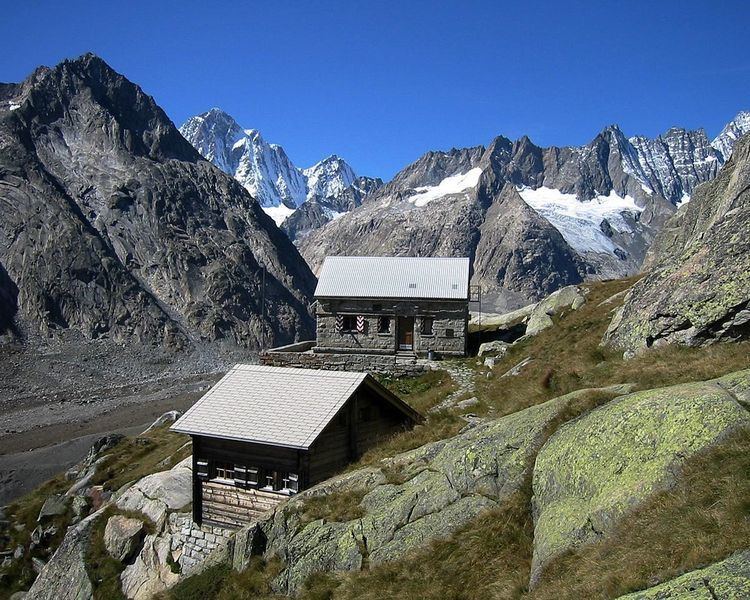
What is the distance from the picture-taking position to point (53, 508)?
33.1m

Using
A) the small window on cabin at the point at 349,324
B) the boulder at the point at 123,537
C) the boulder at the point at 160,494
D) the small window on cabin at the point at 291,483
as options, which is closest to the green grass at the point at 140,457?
the boulder at the point at 160,494

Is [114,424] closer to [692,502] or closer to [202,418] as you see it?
[202,418]

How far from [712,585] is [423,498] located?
26.1 feet

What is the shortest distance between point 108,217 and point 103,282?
24.4m

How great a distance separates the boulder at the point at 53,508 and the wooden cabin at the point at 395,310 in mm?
19160

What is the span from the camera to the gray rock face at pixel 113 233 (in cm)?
14025

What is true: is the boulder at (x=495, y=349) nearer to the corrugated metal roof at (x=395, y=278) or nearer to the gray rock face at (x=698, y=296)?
the corrugated metal roof at (x=395, y=278)

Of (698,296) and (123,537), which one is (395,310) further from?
(698,296)

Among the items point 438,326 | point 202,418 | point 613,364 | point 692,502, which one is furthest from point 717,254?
point 438,326

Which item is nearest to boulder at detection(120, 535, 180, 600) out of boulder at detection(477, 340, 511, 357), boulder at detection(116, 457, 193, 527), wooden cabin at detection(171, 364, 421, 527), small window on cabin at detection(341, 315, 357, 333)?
boulder at detection(116, 457, 193, 527)

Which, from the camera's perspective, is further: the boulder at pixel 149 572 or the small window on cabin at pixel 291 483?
the boulder at pixel 149 572

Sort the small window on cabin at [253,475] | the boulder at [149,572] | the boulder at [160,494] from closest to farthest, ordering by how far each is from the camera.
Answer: the small window on cabin at [253,475] < the boulder at [149,572] < the boulder at [160,494]

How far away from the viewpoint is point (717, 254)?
59.8 feet

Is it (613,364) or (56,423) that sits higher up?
(613,364)
